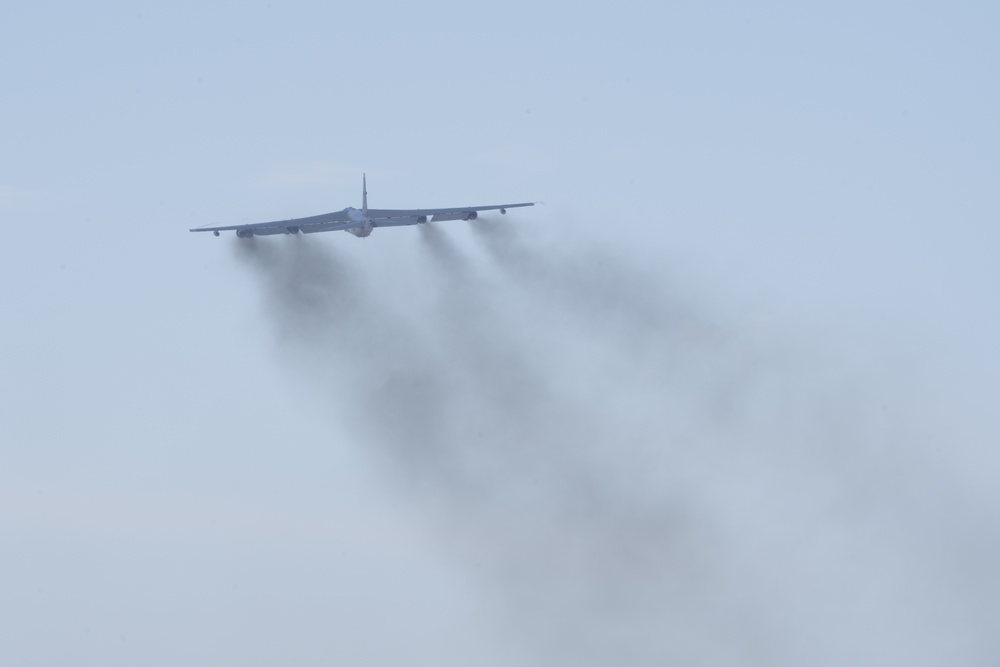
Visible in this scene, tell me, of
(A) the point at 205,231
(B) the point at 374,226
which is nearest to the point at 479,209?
(B) the point at 374,226

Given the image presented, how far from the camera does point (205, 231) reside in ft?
401

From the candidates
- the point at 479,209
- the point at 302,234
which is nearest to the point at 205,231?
the point at 302,234

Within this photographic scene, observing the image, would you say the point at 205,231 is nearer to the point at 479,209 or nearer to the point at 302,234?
the point at 302,234

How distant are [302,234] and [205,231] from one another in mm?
6262

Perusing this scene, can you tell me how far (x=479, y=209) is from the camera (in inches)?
4796

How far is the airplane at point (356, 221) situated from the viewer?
12025 centimetres

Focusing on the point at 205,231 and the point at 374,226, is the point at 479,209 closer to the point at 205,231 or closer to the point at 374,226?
the point at 374,226

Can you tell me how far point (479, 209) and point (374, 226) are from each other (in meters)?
6.79

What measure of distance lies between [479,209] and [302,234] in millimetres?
11773

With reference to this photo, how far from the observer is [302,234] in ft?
407

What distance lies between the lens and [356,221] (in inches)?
4715

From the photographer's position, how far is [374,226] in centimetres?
12075

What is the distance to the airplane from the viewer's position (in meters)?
120
